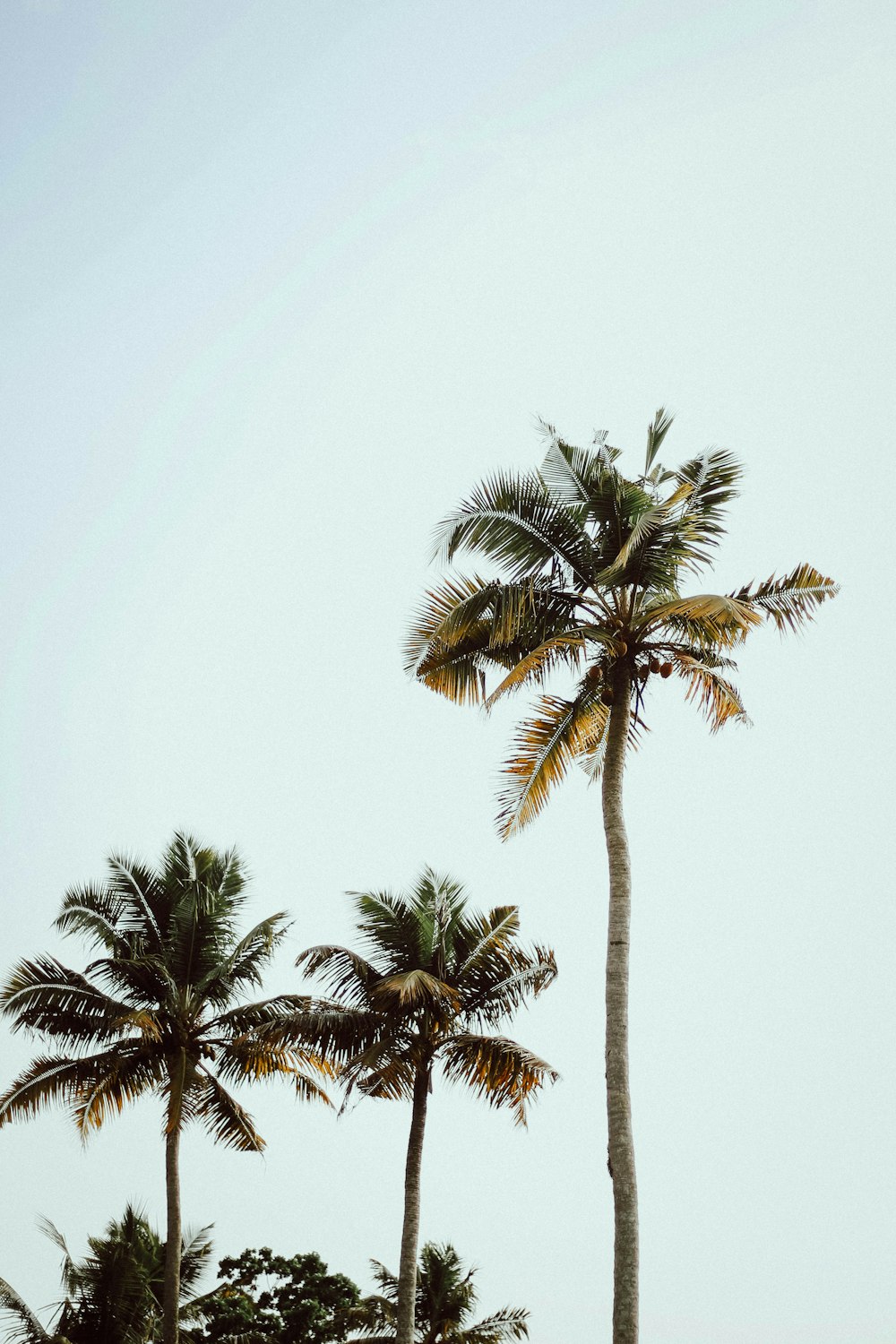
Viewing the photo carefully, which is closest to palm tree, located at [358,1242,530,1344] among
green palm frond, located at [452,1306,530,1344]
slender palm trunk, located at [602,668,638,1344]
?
green palm frond, located at [452,1306,530,1344]

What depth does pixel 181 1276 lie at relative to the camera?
25406 millimetres

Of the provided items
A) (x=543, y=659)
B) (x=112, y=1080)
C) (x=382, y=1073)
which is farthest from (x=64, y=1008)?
(x=543, y=659)

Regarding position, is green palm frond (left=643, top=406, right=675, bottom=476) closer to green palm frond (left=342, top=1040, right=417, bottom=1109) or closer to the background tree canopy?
green palm frond (left=342, top=1040, right=417, bottom=1109)

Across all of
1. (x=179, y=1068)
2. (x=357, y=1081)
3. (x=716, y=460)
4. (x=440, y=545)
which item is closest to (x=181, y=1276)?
(x=179, y=1068)

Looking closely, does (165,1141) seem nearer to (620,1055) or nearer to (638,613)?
(620,1055)

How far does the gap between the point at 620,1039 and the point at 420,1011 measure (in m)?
6.90

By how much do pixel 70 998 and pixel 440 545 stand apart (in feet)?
35.1

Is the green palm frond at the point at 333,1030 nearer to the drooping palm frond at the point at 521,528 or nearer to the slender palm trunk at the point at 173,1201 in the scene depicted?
the slender palm trunk at the point at 173,1201

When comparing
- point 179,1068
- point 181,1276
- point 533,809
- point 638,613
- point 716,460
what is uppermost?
point 716,460

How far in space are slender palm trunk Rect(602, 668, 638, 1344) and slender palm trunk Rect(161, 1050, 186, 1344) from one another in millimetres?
9711

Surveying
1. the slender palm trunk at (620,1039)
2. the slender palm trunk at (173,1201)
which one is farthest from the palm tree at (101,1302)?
the slender palm trunk at (620,1039)

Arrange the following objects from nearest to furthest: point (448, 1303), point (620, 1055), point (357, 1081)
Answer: point (620, 1055) → point (357, 1081) → point (448, 1303)

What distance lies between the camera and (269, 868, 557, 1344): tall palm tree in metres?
18.3

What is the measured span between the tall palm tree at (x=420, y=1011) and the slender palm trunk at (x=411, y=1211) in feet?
0.05
